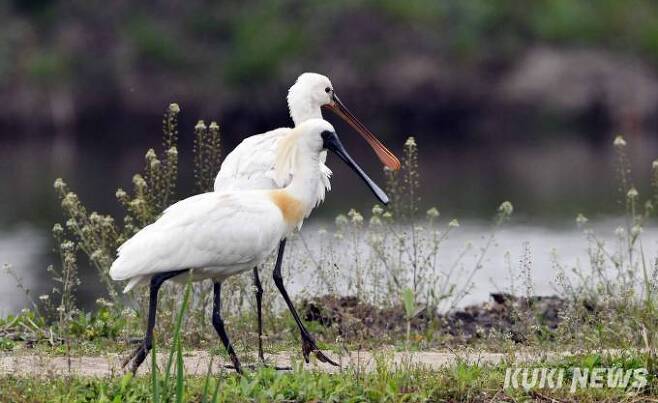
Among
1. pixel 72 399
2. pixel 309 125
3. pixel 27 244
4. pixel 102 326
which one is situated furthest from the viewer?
pixel 27 244

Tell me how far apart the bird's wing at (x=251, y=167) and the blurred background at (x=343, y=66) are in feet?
91.9

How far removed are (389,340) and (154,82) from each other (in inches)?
1272

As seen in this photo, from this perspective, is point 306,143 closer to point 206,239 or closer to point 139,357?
point 206,239

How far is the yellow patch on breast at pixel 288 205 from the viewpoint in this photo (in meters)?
8.46

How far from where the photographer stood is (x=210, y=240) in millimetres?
8070

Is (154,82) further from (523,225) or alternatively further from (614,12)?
(523,225)

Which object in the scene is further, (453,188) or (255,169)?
(453,188)

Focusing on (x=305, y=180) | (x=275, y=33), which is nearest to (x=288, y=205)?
(x=305, y=180)

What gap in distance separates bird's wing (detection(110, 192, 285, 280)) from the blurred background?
29316mm

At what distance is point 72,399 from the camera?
7.28m

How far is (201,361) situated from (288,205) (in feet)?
3.69

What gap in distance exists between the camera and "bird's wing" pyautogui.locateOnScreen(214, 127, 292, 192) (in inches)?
365

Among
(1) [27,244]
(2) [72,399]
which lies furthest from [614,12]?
(2) [72,399]

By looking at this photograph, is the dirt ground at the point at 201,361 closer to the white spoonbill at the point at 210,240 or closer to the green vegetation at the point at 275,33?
the white spoonbill at the point at 210,240
